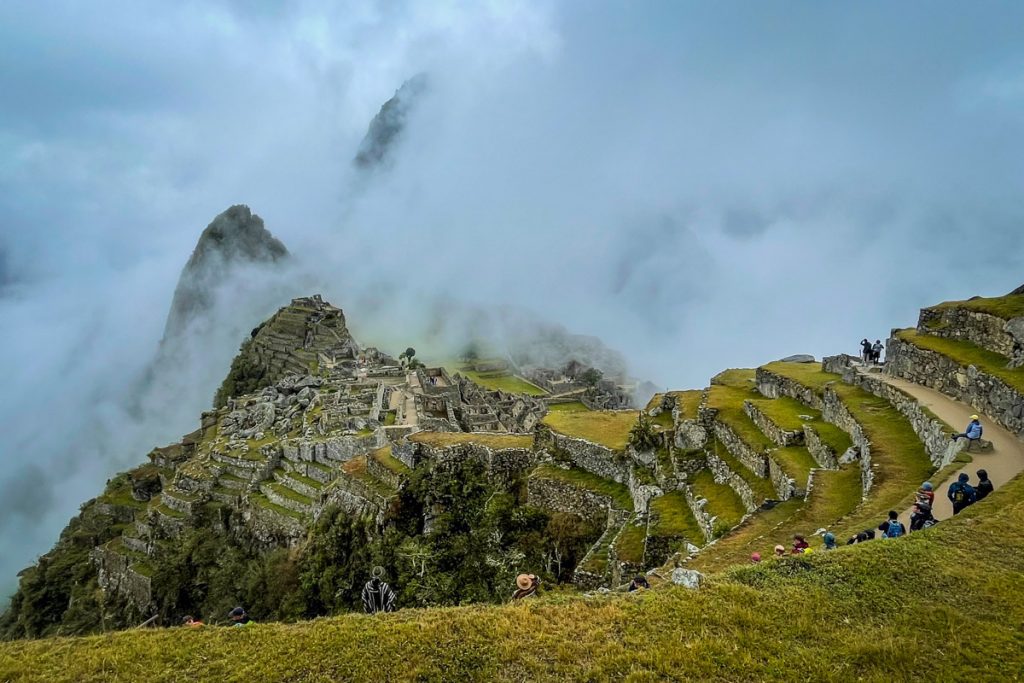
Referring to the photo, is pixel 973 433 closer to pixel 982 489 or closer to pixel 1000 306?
pixel 982 489

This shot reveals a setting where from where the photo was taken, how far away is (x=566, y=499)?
2392 cm

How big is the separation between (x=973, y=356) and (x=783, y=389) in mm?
8831

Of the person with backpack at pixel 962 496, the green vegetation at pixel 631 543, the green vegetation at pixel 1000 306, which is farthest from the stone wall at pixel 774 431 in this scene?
the person with backpack at pixel 962 496

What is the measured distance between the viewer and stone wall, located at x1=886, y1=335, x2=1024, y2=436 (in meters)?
18.3

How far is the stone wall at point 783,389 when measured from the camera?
1092 inches

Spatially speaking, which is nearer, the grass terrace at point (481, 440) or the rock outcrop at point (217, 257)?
the grass terrace at point (481, 440)

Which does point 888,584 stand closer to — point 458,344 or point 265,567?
point 265,567

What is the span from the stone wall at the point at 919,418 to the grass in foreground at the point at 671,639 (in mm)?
7435

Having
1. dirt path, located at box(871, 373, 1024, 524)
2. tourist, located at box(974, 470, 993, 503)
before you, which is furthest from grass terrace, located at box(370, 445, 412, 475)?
tourist, located at box(974, 470, 993, 503)

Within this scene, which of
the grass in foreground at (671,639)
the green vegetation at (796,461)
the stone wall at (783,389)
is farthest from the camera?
the stone wall at (783,389)

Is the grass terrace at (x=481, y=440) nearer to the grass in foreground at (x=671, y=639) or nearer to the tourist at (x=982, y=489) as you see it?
the tourist at (x=982, y=489)

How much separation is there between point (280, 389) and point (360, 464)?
3743 centimetres

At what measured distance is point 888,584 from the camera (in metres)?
10.0

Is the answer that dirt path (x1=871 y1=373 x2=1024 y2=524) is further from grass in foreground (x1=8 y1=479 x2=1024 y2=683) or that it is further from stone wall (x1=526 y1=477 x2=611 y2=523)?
stone wall (x1=526 y1=477 x2=611 y2=523)
